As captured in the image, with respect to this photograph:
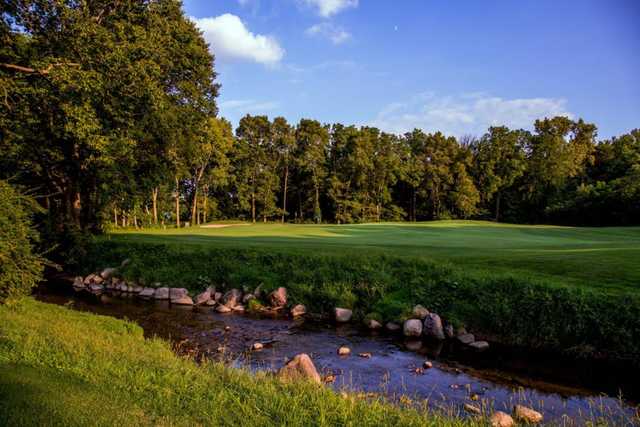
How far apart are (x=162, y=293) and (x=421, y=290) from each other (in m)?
11.2

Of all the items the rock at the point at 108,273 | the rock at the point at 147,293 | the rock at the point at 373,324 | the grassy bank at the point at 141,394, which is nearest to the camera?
the grassy bank at the point at 141,394

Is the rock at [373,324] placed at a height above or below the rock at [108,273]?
below

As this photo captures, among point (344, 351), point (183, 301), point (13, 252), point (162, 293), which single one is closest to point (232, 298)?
point (183, 301)

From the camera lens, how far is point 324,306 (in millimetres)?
16750

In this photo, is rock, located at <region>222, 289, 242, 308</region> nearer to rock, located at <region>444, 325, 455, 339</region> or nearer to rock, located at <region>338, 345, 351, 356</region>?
rock, located at <region>338, 345, 351, 356</region>

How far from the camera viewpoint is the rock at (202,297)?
1814 cm

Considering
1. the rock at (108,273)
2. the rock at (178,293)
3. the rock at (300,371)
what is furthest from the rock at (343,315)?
the rock at (108,273)

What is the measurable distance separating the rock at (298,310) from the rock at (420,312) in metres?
4.24

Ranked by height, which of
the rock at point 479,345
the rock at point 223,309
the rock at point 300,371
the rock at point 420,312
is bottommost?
the rock at point 479,345

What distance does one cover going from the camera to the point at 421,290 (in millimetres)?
15891

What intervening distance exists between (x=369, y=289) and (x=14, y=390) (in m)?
12.2

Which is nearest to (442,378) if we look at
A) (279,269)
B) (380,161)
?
(279,269)

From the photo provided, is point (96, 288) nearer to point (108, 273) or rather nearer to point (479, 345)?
point (108, 273)

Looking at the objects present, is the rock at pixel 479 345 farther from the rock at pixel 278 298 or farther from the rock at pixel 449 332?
the rock at pixel 278 298
